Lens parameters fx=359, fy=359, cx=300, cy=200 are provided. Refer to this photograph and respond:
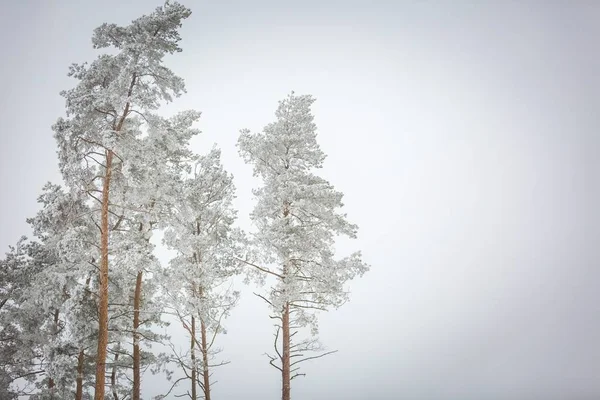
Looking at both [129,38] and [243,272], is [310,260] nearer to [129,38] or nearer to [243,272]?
[243,272]

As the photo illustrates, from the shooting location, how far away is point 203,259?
11.9 m

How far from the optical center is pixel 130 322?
38.8ft

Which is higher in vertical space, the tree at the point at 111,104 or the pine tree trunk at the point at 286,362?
the tree at the point at 111,104

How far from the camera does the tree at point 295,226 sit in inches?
424

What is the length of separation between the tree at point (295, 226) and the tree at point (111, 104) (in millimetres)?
3259

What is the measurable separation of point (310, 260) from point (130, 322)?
249 inches

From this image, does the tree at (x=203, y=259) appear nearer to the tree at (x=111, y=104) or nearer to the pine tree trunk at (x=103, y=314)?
the pine tree trunk at (x=103, y=314)

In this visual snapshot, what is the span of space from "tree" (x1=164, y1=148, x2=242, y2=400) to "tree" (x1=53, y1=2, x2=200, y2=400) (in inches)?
90.9

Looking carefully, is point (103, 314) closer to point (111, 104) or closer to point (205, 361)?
point (205, 361)

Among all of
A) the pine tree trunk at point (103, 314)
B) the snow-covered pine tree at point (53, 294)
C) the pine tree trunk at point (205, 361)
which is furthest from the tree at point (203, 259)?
the snow-covered pine tree at point (53, 294)

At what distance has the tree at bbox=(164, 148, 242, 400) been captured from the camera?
37.8ft

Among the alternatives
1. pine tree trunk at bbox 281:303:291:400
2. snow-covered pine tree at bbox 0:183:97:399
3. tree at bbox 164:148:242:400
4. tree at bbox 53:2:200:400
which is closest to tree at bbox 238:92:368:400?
pine tree trunk at bbox 281:303:291:400

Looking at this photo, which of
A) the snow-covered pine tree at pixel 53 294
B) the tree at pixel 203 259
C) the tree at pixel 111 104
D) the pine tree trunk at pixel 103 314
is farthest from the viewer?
the tree at pixel 203 259

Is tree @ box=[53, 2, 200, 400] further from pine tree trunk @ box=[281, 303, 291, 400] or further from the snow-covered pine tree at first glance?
pine tree trunk @ box=[281, 303, 291, 400]
